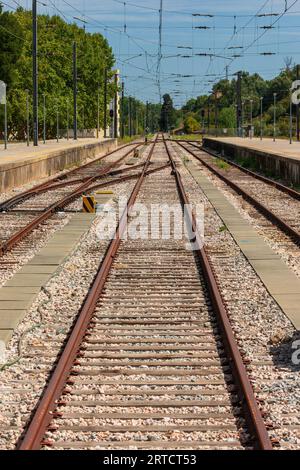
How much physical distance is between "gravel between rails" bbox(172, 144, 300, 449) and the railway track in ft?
0.61

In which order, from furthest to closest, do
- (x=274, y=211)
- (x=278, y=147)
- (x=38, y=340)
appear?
(x=278, y=147), (x=274, y=211), (x=38, y=340)

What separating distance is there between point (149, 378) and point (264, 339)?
1778mm

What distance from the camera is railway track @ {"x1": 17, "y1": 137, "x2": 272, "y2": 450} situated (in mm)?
6086

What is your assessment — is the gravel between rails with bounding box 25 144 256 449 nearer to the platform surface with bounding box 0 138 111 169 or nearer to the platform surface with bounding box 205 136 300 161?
the platform surface with bounding box 0 138 111 169

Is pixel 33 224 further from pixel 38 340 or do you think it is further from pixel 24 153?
pixel 24 153

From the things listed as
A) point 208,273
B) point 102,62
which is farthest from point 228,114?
point 208,273

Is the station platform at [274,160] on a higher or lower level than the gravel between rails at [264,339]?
higher

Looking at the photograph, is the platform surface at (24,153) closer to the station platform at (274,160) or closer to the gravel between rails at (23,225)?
the gravel between rails at (23,225)

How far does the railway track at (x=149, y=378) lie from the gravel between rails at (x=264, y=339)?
0.61ft

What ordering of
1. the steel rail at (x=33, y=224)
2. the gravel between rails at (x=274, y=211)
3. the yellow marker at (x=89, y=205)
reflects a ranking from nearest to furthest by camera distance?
the gravel between rails at (x=274, y=211)
the steel rail at (x=33, y=224)
the yellow marker at (x=89, y=205)

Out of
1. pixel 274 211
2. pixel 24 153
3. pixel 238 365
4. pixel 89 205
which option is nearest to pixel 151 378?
pixel 238 365

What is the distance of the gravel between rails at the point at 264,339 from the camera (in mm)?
6578

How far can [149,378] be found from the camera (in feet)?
24.5

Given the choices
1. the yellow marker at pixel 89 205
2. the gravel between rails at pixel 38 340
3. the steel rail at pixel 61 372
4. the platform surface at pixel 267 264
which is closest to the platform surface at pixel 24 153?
the yellow marker at pixel 89 205
